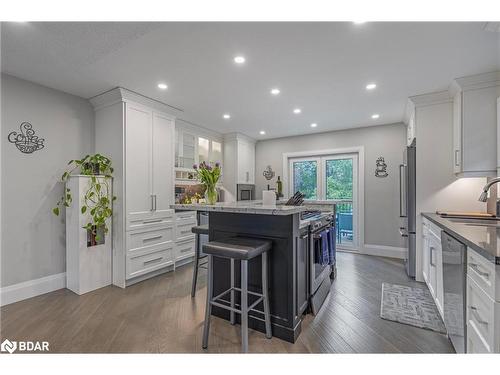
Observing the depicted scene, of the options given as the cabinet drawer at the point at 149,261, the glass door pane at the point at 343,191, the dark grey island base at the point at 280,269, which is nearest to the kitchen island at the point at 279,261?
the dark grey island base at the point at 280,269

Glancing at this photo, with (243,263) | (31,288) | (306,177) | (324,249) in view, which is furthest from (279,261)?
(306,177)

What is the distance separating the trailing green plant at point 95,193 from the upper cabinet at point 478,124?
4.32m

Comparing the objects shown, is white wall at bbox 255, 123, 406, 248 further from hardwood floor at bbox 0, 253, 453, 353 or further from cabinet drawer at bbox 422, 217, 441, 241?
hardwood floor at bbox 0, 253, 453, 353

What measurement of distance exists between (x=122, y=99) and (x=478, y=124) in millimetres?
4233

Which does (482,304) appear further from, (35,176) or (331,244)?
(35,176)

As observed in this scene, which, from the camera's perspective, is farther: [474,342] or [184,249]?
[184,249]

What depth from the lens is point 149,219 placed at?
3332 mm

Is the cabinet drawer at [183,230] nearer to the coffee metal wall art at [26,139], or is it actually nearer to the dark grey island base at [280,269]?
the dark grey island base at [280,269]

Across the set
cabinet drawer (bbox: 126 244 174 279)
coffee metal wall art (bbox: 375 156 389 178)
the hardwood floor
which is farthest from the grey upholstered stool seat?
coffee metal wall art (bbox: 375 156 389 178)

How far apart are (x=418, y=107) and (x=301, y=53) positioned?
2.12 meters

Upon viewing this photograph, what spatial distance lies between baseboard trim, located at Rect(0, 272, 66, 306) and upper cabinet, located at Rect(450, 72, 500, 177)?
16.6ft

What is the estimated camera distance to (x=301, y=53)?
7.16 ft

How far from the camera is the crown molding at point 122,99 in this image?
2984 mm
